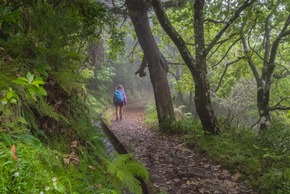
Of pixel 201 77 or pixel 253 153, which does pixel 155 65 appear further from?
pixel 253 153

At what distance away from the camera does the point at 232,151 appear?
284 inches

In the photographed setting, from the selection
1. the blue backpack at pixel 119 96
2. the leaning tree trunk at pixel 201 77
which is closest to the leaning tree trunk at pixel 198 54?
the leaning tree trunk at pixel 201 77

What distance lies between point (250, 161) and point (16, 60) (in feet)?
18.5

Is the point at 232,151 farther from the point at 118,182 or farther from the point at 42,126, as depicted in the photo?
the point at 42,126

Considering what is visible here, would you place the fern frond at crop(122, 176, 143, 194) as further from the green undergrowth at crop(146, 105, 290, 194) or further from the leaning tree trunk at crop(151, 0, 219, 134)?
the leaning tree trunk at crop(151, 0, 219, 134)

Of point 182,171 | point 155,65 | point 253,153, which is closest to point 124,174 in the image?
point 182,171

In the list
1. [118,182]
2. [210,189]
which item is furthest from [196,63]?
[118,182]

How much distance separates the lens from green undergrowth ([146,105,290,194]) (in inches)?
218

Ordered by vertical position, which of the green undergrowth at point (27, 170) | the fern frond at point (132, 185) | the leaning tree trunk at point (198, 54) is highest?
the leaning tree trunk at point (198, 54)

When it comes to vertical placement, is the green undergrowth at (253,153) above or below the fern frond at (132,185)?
below

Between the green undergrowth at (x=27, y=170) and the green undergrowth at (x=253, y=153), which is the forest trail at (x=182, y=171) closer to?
the green undergrowth at (x=253, y=153)

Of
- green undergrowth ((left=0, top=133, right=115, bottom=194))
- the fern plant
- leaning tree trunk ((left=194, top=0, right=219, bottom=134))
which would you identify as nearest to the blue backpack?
leaning tree trunk ((left=194, top=0, right=219, bottom=134))

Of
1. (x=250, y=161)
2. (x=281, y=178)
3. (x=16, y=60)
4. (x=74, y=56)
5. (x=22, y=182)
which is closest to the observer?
(x=22, y=182)

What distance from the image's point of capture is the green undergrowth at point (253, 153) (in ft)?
18.2
